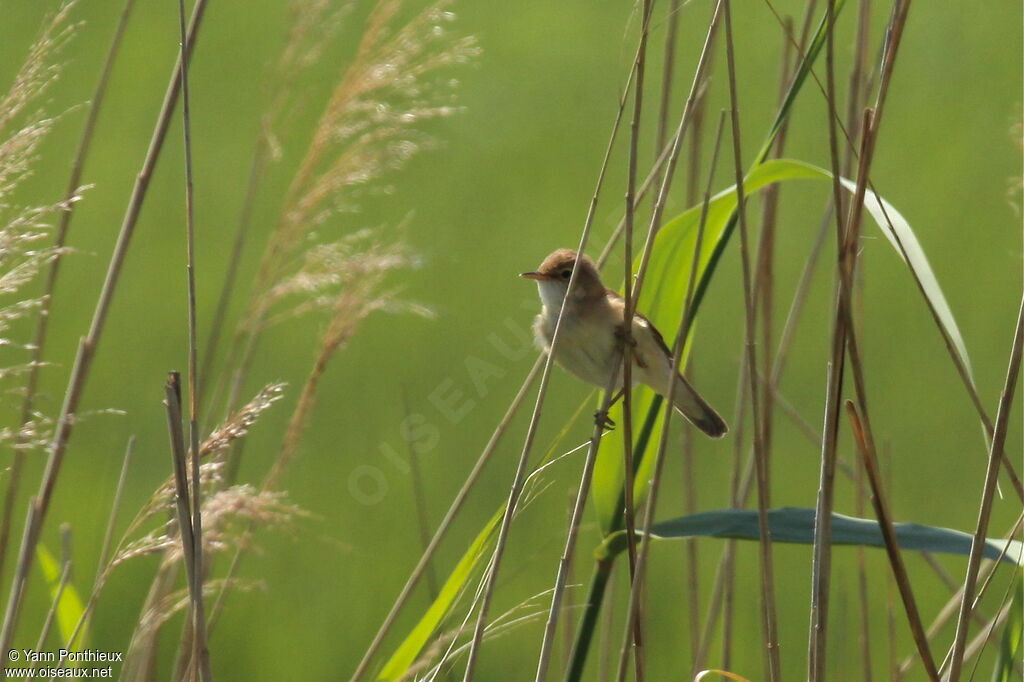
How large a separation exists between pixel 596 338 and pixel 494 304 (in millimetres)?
3262

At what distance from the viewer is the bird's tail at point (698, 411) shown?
292 cm

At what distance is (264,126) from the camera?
281 cm

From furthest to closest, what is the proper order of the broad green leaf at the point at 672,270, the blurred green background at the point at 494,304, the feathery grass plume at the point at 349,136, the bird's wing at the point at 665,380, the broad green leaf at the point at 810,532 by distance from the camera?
1. the blurred green background at the point at 494,304
2. the bird's wing at the point at 665,380
3. the feathery grass plume at the point at 349,136
4. the broad green leaf at the point at 672,270
5. the broad green leaf at the point at 810,532

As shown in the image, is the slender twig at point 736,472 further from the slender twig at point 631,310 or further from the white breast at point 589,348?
the slender twig at point 631,310

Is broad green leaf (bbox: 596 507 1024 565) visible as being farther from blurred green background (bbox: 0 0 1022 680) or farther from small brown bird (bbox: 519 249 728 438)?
blurred green background (bbox: 0 0 1022 680)

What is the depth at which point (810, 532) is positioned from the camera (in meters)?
2.04

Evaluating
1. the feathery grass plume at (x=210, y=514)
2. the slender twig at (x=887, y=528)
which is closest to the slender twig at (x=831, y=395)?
the slender twig at (x=887, y=528)

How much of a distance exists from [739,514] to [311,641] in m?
2.61

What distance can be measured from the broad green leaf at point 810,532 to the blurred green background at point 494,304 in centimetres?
124

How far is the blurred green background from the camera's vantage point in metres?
4.52

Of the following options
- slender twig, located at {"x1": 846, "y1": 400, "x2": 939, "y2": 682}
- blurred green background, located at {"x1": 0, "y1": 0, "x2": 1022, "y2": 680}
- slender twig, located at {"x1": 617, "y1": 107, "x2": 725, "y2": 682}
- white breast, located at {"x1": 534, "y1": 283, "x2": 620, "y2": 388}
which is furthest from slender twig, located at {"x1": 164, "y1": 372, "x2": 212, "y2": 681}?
blurred green background, located at {"x1": 0, "y1": 0, "x2": 1022, "y2": 680}

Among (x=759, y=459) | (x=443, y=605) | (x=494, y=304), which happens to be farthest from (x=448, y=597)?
(x=494, y=304)

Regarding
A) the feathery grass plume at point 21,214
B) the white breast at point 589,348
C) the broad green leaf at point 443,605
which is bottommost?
the broad green leaf at point 443,605

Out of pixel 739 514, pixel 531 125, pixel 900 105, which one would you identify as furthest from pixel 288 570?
pixel 900 105
